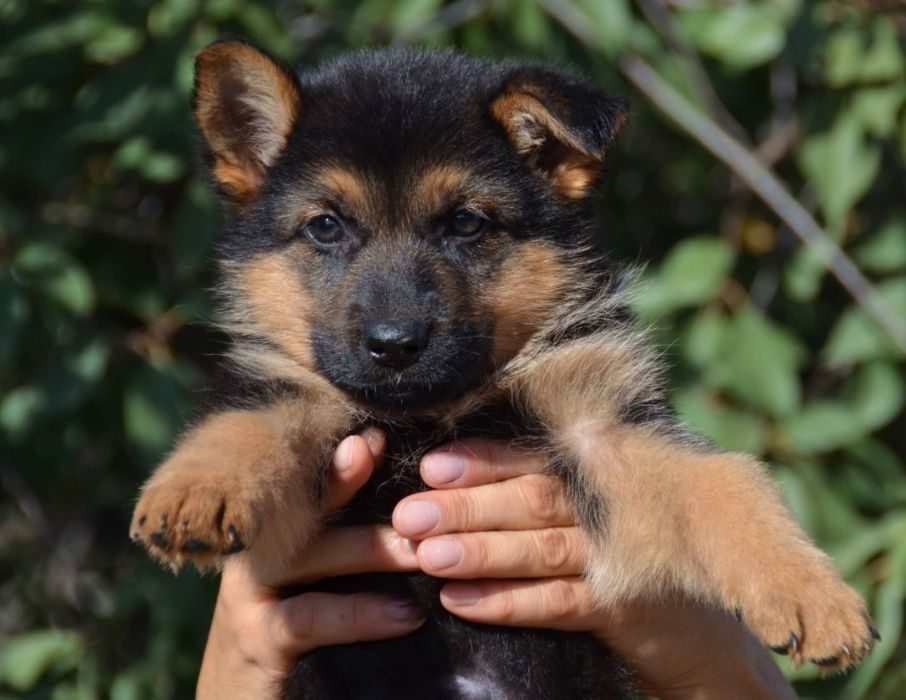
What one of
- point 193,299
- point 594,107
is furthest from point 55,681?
point 594,107

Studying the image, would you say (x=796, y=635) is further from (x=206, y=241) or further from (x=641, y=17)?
(x=641, y=17)

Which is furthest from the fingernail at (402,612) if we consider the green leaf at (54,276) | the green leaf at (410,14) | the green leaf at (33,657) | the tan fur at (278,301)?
the green leaf at (410,14)

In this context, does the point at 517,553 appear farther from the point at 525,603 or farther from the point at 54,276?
the point at 54,276

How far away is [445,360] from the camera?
10.1 ft

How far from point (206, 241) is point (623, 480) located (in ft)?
5.66

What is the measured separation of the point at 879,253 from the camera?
4.61 meters

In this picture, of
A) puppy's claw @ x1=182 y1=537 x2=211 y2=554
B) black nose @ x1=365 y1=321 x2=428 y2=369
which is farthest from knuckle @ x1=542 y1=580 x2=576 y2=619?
puppy's claw @ x1=182 y1=537 x2=211 y2=554

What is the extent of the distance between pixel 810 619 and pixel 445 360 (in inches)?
40.4

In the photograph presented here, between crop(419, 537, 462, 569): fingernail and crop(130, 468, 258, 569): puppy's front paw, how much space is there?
1.57ft

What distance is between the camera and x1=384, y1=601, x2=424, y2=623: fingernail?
299cm

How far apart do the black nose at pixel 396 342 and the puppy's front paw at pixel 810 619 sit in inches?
37.1

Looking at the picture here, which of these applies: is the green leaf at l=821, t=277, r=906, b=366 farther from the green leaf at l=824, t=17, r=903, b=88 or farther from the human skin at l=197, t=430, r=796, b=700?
the human skin at l=197, t=430, r=796, b=700

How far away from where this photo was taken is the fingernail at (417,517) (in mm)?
3037

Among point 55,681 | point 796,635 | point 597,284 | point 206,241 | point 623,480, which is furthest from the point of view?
point 55,681
